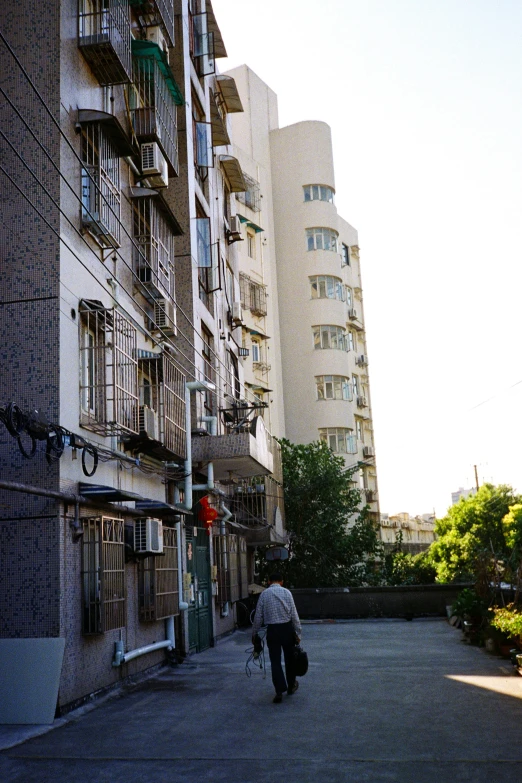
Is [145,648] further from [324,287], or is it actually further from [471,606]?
[324,287]

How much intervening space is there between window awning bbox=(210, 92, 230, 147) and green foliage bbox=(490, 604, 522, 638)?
1532 centimetres

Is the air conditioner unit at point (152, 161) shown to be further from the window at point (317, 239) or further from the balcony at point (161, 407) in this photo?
the window at point (317, 239)

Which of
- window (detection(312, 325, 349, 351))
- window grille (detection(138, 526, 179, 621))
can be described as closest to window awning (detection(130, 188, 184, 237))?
window grille (detection(138, 526, 179, 621))

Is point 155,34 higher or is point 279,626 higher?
point 155,34

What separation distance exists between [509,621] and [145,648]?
5734mm

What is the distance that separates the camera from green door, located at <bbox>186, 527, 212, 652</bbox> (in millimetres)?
17062

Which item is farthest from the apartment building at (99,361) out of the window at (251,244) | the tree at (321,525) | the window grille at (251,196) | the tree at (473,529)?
the tree at (473,529)

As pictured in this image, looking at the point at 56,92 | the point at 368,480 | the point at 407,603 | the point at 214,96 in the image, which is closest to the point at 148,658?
the point at 56,92

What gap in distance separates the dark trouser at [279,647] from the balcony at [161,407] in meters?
3.88

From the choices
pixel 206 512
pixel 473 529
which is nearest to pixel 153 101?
pixel 206 512

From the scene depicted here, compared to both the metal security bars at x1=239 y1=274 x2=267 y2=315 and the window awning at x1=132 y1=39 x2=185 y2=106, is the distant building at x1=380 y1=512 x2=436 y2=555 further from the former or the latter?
the window awning at x1=132 y1=39 x2=185 y2=106

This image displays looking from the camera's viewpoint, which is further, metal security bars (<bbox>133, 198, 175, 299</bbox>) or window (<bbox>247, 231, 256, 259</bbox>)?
window (<bbox>247, 231, 256, 259</bbox>)

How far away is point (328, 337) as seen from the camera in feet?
137

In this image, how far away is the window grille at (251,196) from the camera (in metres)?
39.0
